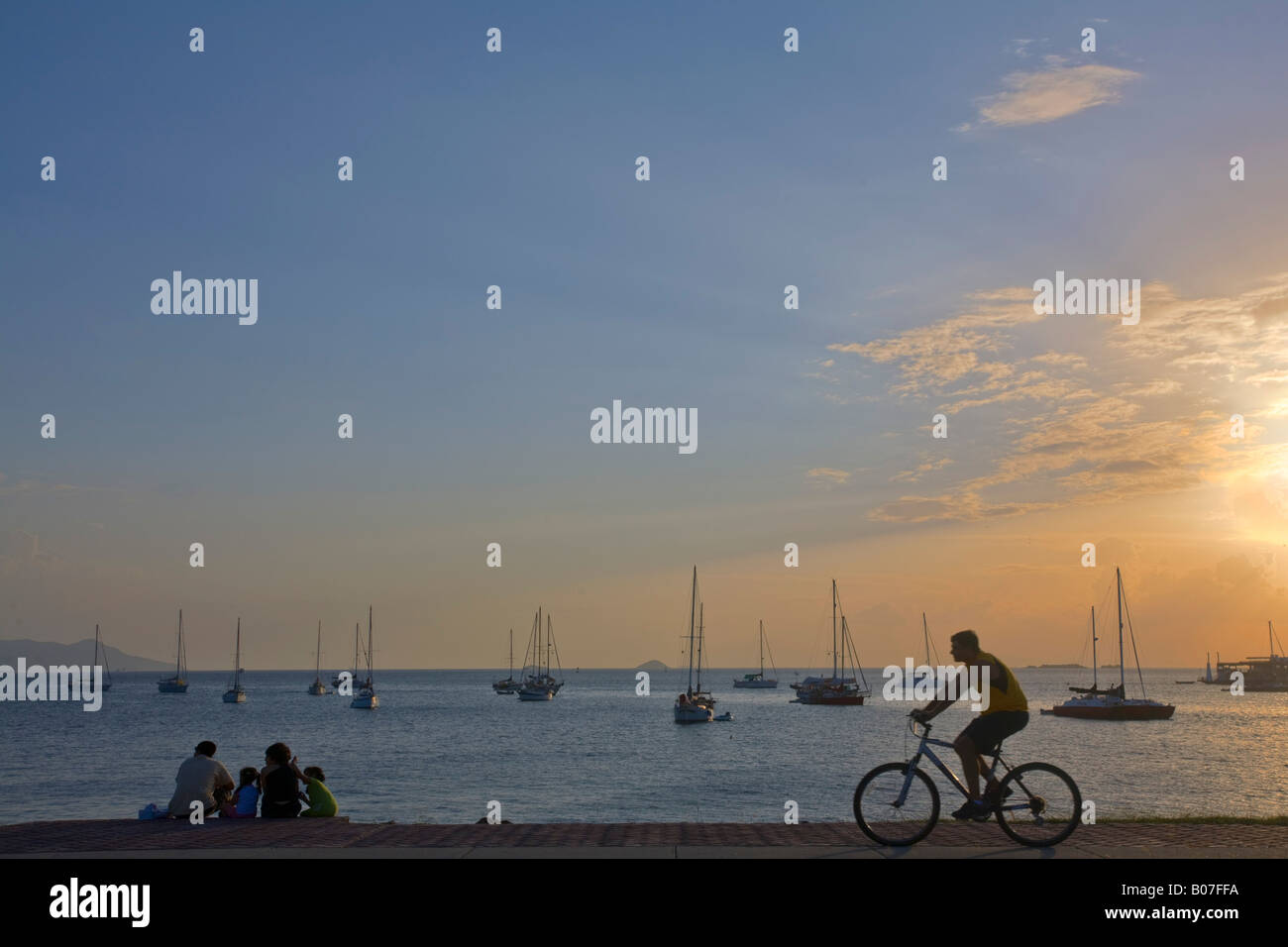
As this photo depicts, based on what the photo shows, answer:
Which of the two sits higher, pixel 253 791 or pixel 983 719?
pixel 983 719

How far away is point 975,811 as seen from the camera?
11219 millimetres

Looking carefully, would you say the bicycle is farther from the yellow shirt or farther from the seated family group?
the seated family group

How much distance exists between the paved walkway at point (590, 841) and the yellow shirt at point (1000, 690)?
1.36m

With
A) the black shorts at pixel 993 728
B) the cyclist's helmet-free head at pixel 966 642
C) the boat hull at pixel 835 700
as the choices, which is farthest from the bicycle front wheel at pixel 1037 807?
the boat hull at pixel 835 700

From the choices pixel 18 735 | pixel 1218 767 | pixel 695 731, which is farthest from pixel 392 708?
pixel 1218 767

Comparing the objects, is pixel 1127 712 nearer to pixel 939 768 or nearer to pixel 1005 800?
pixel 1005 800

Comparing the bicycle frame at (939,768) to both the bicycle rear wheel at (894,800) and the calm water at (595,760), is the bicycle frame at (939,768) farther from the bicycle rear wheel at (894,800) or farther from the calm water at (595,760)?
the calm water at (595,760)

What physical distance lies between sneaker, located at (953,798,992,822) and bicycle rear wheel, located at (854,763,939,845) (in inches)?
9.9

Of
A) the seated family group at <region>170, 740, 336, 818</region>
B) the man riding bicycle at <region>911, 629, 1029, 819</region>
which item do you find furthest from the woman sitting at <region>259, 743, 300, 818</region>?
the man riding bicycle at <region>911, 629, 1029, 819</region>

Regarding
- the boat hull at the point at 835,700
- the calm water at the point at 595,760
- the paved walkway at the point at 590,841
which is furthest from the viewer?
the boat hull at the point at 835,700

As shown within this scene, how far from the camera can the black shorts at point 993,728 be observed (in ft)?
36.7

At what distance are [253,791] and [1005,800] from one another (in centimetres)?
1034

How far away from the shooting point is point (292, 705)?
16650 cm

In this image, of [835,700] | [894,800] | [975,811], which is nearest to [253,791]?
[894,800]
